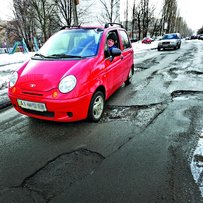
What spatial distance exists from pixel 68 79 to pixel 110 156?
1.46 metres

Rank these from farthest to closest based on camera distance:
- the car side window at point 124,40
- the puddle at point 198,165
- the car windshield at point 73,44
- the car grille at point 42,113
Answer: the car side window at point 124,40 < the car windshield at point 73,44 < the car grille at point 42,113 < the puddle at point 198,165

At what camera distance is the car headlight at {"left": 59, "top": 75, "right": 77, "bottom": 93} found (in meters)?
3.39

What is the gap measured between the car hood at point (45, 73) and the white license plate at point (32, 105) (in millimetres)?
245

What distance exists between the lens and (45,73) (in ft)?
11.7

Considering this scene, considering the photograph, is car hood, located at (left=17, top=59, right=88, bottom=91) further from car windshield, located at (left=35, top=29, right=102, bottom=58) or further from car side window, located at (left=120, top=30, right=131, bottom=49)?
car side window, located at (left=120, top=30, right=131, bottom=49)

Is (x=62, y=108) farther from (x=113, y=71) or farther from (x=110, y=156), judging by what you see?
(x=113, y=71)

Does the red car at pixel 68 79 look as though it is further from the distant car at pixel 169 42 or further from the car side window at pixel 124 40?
the distant car at pixel 169 42

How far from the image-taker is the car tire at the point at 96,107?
382 cm

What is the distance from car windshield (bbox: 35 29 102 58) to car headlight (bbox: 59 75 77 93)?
775mm

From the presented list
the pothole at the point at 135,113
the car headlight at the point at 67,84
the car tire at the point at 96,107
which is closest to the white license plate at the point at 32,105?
the car headlight at the point at 67,84

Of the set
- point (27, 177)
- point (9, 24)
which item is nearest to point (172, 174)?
point (27, 177)

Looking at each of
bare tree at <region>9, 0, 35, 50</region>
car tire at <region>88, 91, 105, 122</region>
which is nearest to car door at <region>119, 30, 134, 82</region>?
car tire at <region>88, 91, 105, 122</region>

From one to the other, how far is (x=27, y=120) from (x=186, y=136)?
3116 millimetres

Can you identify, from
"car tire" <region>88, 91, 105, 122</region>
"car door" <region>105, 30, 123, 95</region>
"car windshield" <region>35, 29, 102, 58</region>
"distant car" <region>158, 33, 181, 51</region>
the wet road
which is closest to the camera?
the wet road
